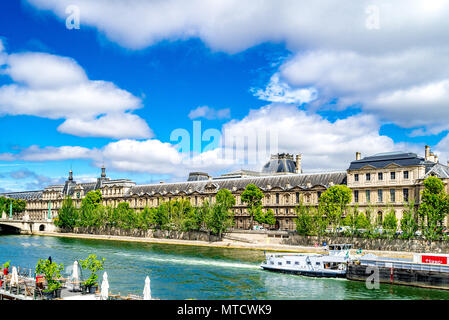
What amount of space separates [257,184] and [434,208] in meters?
52.5

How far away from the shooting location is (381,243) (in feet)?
264

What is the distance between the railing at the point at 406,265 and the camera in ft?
167

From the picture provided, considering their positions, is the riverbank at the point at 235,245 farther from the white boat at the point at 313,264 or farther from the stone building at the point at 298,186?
the white boat at the point at 313,264

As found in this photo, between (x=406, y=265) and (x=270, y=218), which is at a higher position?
(x=270, y=218)

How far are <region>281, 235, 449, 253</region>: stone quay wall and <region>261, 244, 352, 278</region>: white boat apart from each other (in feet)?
66.5

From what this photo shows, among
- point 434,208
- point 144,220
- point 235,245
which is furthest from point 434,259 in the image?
point 144,220

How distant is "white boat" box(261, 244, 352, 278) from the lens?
57500mm

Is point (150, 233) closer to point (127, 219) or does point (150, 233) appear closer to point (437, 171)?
point (127, 219)

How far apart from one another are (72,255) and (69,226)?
6417 cm

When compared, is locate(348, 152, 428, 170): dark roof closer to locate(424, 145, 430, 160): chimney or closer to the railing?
locate(424, 145, 430, 160): chimney

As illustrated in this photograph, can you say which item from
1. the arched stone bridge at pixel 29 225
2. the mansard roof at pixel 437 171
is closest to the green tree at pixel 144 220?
the arched stone bridge at pixel 29 225

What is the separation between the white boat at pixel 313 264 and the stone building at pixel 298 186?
3422cm
